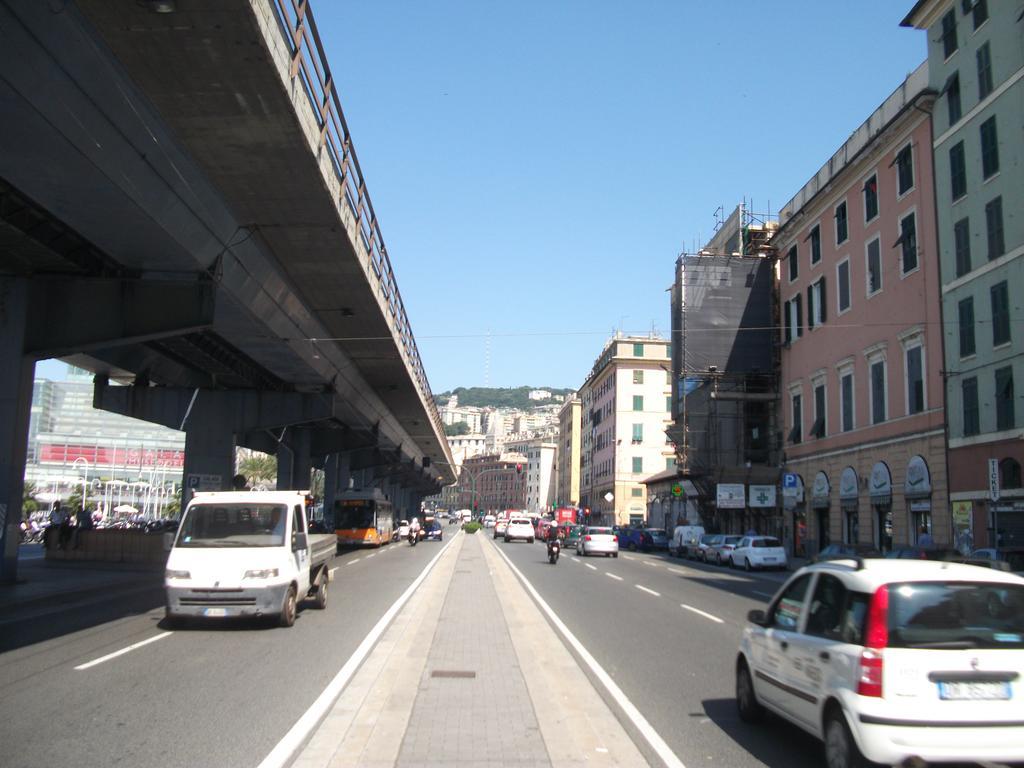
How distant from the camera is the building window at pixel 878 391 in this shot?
4022cm

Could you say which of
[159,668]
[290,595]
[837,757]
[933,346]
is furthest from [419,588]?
[933,346]

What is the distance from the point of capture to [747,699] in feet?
27.3

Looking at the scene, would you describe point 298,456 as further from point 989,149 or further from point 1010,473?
point 989,149

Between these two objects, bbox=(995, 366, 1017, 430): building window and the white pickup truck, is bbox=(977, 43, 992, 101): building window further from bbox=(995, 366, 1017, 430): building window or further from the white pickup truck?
the white pickup truck

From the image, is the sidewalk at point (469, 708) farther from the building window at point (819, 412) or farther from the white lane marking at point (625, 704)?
the building window at point (819, 412)

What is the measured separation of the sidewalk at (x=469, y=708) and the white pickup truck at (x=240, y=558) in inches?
76.2

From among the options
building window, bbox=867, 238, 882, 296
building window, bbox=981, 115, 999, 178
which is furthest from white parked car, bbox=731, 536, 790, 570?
building window, bbox=981, 115, 999, 178

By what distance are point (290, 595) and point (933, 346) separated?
28.9m

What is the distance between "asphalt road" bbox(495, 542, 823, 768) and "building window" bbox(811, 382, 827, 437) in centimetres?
1806

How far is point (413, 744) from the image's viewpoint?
7387 millimetres

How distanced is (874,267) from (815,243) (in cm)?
797

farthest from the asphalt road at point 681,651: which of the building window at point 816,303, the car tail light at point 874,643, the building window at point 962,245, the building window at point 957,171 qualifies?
the building window at point 816,303

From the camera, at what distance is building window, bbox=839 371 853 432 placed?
43781 mm

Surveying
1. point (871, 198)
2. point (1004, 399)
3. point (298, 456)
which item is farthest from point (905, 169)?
point (298, 456)
